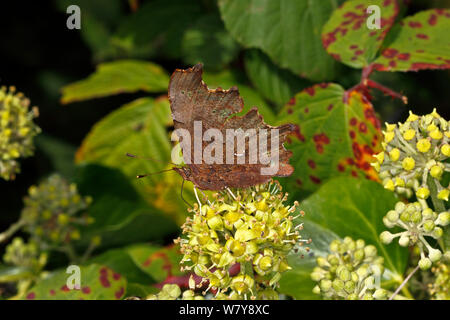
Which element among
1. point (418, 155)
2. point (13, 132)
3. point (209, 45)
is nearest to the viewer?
point (418, 155)

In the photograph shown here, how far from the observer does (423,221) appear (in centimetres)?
126

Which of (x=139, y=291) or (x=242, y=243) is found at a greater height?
(x=242, y=243)

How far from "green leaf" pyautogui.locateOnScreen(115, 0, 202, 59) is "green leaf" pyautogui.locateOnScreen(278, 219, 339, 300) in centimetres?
136

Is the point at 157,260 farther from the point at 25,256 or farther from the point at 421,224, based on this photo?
the point at 421,224

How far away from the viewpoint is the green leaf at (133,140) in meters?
2.23

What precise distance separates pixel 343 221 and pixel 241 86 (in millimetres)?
866

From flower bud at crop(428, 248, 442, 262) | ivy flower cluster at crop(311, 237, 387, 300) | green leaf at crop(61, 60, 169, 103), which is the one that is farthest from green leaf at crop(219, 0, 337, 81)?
flower bud at crop(428, 248, 442, 262)

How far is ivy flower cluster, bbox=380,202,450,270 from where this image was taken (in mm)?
1229

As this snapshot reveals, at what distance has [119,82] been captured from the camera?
2.31 meters

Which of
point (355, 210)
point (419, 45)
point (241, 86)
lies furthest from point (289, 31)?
point (355, 210)

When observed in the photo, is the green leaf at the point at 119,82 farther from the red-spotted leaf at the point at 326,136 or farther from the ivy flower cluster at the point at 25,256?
the red-spotted leaf at the point at 326,136

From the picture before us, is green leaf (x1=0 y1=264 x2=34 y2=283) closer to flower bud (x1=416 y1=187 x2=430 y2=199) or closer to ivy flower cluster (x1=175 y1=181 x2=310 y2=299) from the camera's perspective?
ivy flower cluster (x1=175 y1=181 x2=310 y2=299)

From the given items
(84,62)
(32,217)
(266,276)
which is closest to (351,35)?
(266,276)
